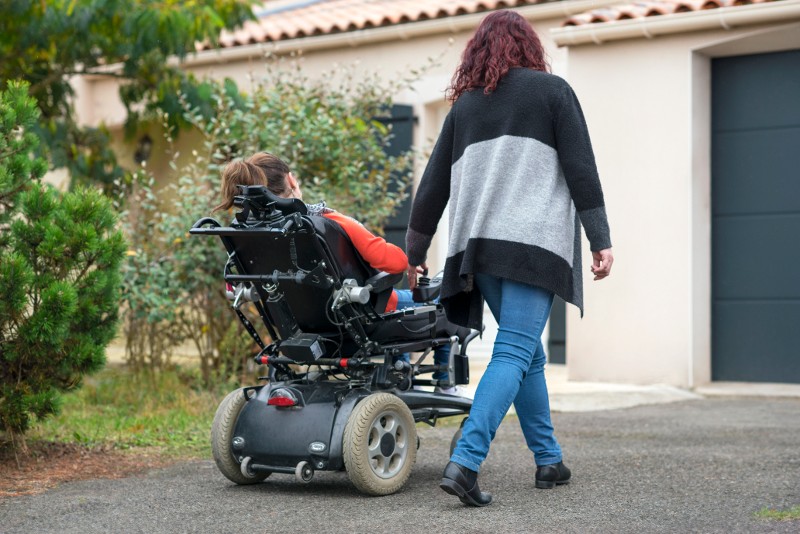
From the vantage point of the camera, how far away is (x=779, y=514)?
4.21 m

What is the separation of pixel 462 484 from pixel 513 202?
3.54 feet

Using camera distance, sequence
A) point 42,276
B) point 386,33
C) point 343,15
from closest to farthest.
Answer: point 42,276, point 386,33, point 343,15

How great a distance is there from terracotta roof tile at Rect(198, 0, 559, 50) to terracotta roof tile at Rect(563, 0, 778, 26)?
3.80ft

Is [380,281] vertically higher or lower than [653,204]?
lower

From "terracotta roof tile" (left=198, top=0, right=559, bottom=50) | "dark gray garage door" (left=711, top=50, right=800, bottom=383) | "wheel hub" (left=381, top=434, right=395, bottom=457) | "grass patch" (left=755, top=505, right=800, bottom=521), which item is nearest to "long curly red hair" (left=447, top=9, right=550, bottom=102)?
"wheel hub" (left=381, top=434, right=395, bottom=457)

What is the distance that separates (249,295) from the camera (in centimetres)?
510

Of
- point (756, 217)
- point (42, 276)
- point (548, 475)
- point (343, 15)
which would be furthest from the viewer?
point (343, 15)

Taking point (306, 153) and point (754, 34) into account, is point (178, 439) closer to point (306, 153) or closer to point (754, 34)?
point (306, 153)

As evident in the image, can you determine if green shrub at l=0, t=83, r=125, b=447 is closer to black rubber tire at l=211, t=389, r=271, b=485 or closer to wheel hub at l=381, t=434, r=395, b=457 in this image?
black rubber tire at l=211, t=389, r=271, b=485

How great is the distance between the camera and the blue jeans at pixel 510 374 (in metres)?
4.43

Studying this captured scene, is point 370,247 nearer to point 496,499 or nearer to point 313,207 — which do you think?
point 313,207

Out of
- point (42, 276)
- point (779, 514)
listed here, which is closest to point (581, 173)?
point (779, 514)

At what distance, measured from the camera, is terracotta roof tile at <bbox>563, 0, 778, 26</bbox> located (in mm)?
9062

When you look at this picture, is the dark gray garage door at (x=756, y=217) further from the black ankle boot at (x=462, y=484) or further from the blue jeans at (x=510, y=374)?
the black ankle boot at (x=462, y=484)
